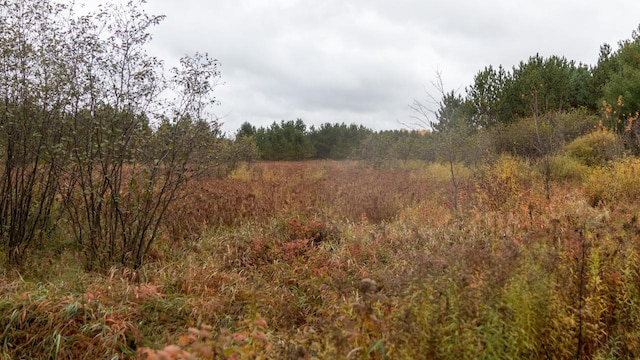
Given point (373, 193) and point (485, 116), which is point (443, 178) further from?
point (485, 116)

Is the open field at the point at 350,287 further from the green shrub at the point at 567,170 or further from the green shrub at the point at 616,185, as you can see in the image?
the green shrub at the point at 567,170

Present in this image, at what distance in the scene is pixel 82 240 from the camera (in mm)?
5105

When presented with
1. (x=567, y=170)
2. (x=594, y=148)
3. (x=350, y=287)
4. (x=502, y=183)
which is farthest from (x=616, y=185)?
(x=350, y=287)

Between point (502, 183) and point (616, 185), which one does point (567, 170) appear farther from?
point (502, 183)

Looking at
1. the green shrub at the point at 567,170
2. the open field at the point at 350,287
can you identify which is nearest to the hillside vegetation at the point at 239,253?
the open field at the point at 350,287

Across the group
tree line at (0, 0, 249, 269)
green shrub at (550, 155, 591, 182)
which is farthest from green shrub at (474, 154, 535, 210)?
tree line at (0, 0, 249, 269)

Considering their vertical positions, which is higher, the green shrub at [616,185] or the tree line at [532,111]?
the tree line at [532,111]

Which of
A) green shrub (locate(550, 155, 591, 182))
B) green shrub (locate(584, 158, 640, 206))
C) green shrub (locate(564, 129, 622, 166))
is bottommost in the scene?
green shrub (locate(584, 158, 640, 206))

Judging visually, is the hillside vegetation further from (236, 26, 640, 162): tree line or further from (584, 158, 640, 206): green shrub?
(236, 26, 640, 162): tree line

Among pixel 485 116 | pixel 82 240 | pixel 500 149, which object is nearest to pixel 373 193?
pixel 82 240

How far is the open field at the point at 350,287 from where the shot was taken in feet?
7.79

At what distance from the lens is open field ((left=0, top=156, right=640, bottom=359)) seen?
2373 mm

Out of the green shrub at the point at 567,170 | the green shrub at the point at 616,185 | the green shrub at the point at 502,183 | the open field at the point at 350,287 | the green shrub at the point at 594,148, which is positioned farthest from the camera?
the green shrub at the point at 594,148

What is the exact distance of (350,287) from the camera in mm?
3486
